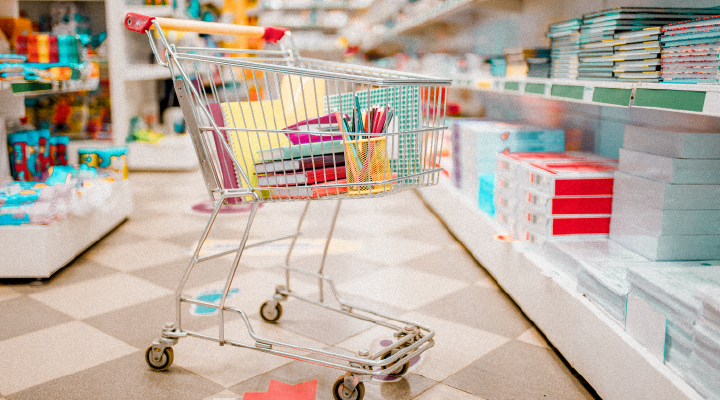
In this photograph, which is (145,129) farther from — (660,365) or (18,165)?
(660,365)

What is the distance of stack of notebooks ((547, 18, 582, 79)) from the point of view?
2086 mm

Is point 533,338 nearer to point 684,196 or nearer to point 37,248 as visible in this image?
point 684,196

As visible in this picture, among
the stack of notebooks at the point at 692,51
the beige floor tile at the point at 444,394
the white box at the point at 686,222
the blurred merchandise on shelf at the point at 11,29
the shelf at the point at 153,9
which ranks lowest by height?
the beige floor tile at the point at 444,394

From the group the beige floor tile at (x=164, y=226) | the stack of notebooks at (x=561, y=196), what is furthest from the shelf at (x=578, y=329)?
the beige floor tile at (x=164, y=226)

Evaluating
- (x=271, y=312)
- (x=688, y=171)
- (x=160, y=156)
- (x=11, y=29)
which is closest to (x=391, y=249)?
(x=271, y=312)

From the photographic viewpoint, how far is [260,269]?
2.67m

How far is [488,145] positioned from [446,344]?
4.11 feet

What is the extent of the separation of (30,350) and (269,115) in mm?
1059

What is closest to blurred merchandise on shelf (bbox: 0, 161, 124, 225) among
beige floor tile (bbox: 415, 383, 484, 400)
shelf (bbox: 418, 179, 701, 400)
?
beige floor tile (bbox: 415, 383, 484, 400)

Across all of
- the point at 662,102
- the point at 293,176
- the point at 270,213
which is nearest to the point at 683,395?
the point at 662,102

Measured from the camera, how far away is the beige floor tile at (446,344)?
68.9 inches

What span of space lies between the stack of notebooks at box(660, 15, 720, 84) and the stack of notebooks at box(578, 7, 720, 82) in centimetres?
4

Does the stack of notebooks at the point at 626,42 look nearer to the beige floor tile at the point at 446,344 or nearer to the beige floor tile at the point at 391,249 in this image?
the beige floor tile at the point at 446,344

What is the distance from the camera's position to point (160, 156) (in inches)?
203
